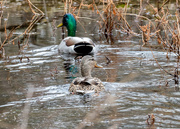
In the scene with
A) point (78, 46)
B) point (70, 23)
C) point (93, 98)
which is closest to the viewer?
point (93, 98)

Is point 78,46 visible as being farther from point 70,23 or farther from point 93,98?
point 93,98

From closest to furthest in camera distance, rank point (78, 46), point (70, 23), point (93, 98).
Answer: point (93, 98) → point (78, 46) → point (70, 23)

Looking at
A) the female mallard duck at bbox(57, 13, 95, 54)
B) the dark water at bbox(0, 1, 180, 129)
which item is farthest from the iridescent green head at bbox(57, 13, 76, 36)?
the female mallard duck at bbox(57, 13, 95, 54)

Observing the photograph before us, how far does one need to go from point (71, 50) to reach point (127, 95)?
14.9 feet

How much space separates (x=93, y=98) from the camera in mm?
5957

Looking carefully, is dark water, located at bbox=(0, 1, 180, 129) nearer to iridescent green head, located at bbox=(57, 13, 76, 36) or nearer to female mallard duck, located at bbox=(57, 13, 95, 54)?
female mallard duck, located at bbox=(57, 13, 95, 54)

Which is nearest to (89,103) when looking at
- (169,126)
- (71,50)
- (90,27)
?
(169,126)

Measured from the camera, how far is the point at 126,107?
5316mm

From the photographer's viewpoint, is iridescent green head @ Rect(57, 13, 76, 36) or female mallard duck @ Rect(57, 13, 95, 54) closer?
female mallard duck @ Rect(57, 13, 95, 54)

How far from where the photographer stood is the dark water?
480 centimetres

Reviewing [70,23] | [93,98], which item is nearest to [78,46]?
[70,23]

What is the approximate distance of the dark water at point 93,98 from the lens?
4.80m

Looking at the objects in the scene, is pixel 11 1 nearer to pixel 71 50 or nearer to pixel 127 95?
pixel 71 50

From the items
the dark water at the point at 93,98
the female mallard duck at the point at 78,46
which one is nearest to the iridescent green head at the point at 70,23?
the dark water at the point at 93,98
